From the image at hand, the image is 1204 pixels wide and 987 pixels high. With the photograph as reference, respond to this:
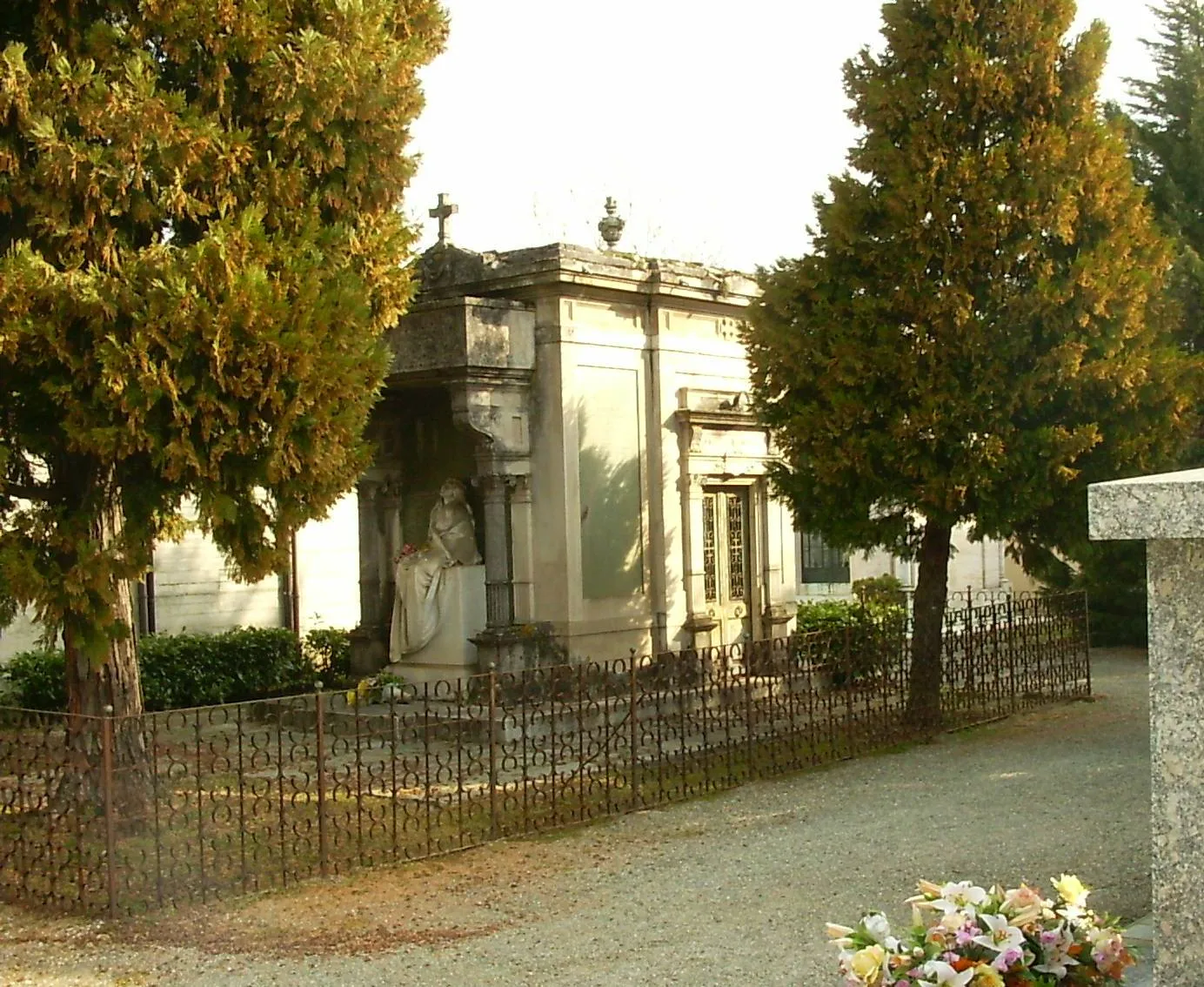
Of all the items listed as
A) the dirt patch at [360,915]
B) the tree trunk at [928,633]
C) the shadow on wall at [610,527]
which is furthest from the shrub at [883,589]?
the dirt patch at [360,915]

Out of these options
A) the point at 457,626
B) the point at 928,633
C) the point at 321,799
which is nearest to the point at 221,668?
the point at 457,626

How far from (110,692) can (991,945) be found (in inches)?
255

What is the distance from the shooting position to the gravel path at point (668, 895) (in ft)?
21.3

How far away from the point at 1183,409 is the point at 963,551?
54.2 feet

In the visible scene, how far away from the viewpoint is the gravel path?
650cm

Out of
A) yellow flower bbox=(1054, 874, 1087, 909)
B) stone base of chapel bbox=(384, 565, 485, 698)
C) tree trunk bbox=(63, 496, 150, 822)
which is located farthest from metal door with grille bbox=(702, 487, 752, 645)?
yellow flower bbox=(1054, 874, 1087, 909)

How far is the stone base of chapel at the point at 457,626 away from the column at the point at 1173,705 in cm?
1049

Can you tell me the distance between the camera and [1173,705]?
380cm

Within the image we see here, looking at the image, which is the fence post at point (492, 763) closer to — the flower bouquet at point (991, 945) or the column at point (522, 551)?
the column at point (522, 551)

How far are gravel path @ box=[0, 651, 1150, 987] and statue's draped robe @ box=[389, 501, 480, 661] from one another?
458 centimetres

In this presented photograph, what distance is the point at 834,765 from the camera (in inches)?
456

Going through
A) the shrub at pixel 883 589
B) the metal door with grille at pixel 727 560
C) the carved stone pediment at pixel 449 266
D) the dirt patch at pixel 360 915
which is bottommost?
the dirt patch at pixel 360 915

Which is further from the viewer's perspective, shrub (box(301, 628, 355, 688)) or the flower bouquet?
shrub (box(301, 628, 355, 688))

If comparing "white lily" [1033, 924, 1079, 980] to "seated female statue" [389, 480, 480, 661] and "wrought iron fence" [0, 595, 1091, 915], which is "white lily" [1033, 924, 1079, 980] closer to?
"wrought iron fence" [0, 595, 1091, 915]
